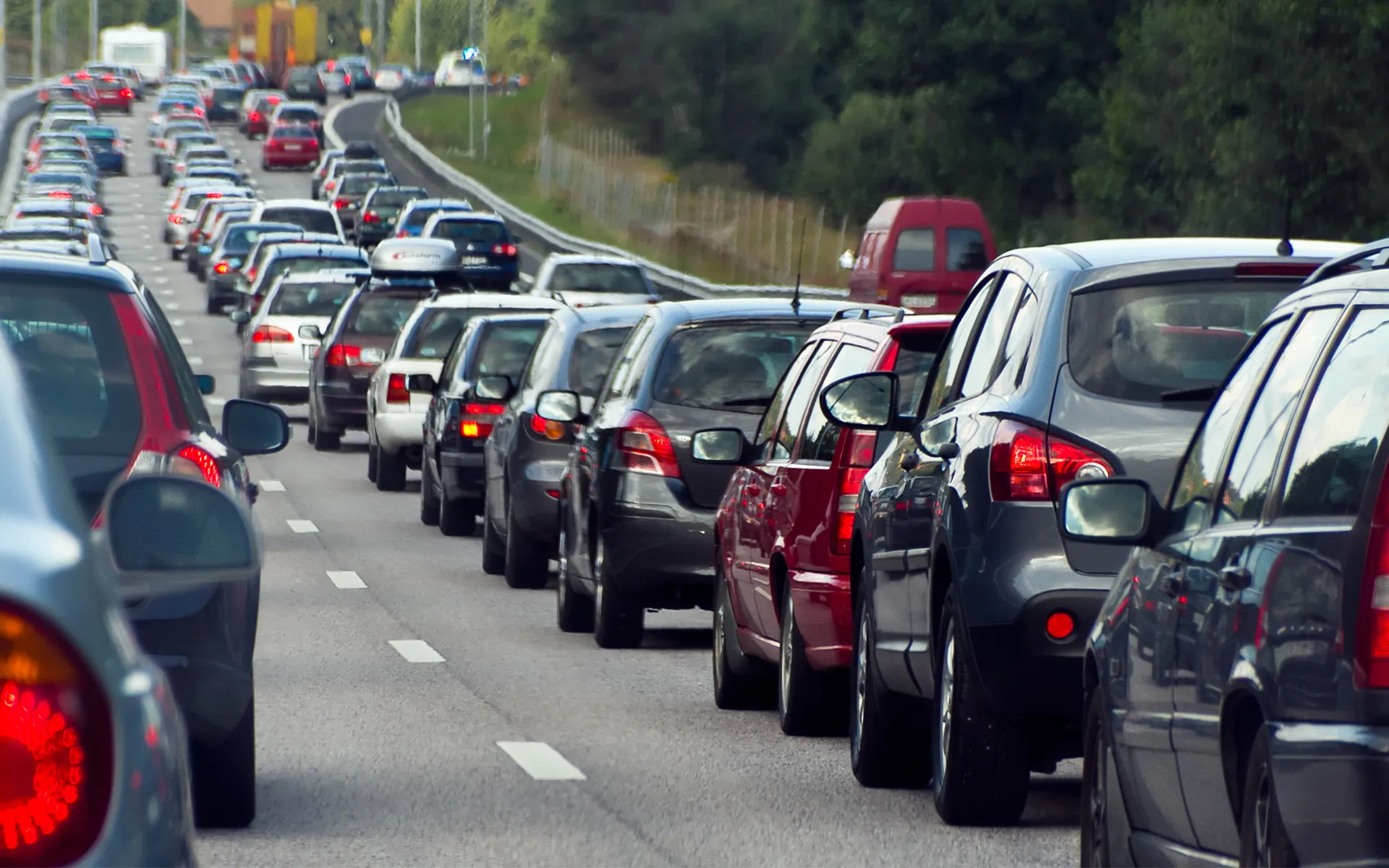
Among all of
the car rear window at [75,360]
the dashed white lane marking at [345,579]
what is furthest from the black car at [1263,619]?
the dashed white lane marking at [345,579]

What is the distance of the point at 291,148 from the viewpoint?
337 ft

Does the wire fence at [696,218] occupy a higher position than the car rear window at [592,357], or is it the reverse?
the car rear window at [592,357]

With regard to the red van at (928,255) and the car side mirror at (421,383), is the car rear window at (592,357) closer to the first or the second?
the car side mirror at (421,383)

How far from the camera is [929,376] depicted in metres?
9.55

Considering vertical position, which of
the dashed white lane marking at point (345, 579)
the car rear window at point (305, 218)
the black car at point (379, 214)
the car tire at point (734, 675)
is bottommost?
the black car at point (379, 214)

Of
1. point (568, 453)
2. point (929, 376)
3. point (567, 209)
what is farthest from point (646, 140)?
point (929, 376)

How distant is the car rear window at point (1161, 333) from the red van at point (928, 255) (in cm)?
2873

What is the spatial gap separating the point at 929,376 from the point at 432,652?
4.60 metres

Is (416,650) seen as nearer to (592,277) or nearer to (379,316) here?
(379,316)

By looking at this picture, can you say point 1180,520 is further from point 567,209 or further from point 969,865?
point 567,209

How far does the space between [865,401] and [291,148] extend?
9482cm

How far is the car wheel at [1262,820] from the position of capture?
4.68 meters

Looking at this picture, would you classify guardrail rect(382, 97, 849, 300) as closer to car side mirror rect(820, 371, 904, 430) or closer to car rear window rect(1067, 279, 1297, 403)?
car side mirror rect(820, 371, 904, 430)

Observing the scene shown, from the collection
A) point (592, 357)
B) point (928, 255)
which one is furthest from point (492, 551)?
point (928, 255)
